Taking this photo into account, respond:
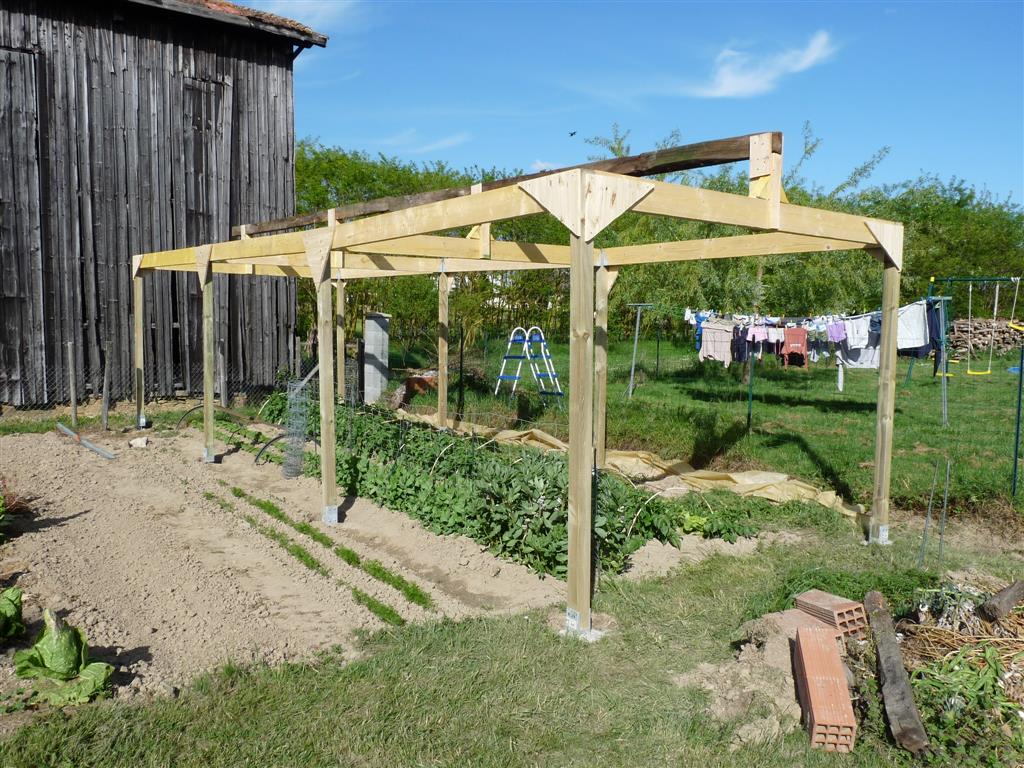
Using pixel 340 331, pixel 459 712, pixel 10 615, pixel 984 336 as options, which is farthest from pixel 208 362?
pixel 984 336

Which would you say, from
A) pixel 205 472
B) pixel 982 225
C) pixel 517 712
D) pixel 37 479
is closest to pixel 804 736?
pixel 517 712

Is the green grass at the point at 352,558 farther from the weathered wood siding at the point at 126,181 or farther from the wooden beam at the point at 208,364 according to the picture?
the weathered wood siding at the point at 126,181

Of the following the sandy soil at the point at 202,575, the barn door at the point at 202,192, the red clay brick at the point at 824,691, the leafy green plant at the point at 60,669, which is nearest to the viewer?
the red clay brick at the point at 824,691

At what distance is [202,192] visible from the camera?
1269 cm

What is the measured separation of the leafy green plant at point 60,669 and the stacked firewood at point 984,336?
84.7ft

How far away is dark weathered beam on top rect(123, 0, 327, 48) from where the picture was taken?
12023mm

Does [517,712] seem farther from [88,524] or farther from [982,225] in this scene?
[982,225]

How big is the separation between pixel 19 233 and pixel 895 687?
40.7 feet

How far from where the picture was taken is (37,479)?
8.23 m

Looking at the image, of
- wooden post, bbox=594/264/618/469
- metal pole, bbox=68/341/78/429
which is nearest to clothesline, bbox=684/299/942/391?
wooden post, bbox=594/264/618/469

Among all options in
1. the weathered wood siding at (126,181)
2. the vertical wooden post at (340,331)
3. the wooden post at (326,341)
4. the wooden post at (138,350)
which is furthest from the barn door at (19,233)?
the wooden post at (326,341)

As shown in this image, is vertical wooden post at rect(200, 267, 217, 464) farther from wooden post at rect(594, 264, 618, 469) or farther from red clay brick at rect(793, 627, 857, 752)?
red clay brick at rect(793, 627, 857, 752)

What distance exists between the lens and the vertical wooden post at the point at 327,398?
684cm

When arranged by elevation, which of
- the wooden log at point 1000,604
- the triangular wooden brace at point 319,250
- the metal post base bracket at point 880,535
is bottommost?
the metal post base bracket at point 880,535
